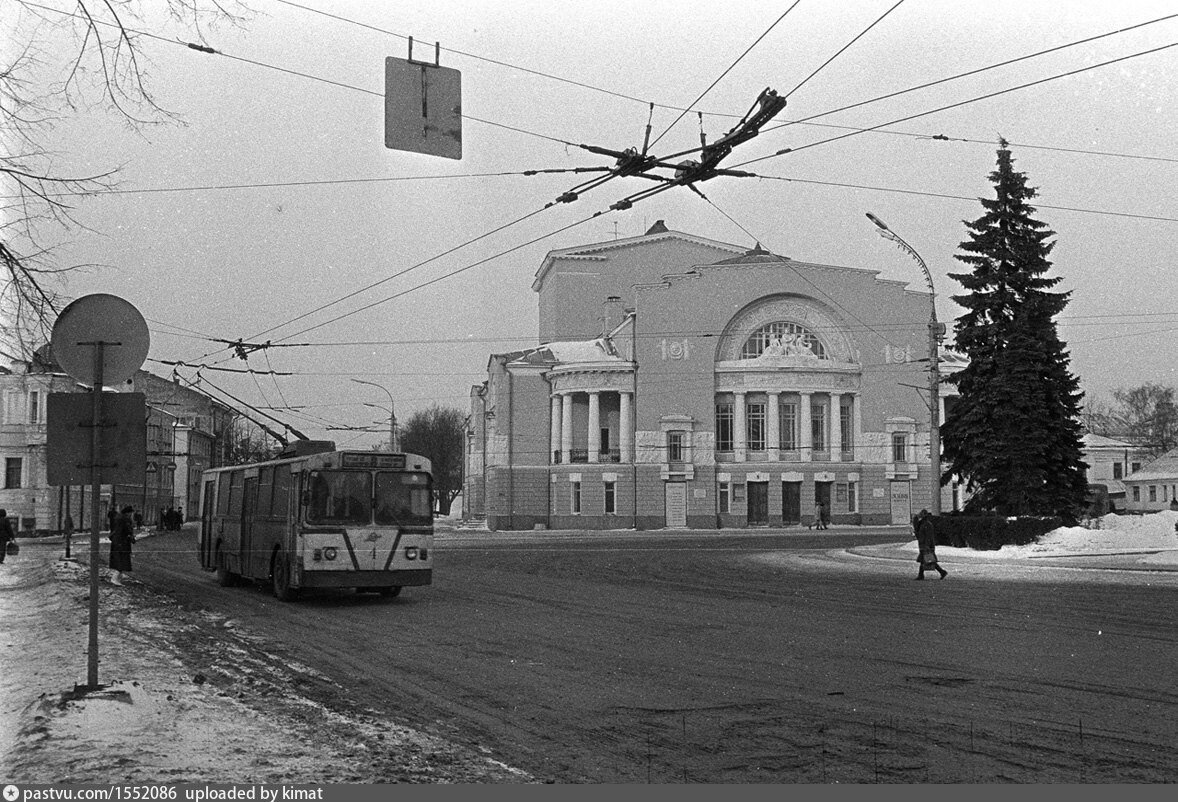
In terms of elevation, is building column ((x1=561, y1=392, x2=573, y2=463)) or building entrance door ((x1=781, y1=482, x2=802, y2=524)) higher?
building column ((x1=561, y1=392, x2=573, y2=463))

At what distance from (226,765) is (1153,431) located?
119 metres

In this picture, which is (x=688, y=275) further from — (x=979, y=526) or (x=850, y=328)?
(x=979, y=526)

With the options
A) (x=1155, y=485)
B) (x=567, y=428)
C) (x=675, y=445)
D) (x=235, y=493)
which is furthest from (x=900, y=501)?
(x=235, y=493)

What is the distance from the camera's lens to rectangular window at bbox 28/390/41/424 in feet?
199

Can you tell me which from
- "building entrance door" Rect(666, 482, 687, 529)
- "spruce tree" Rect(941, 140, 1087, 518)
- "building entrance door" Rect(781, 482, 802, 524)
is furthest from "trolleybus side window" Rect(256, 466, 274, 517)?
"building entrance door" Rect(781, 482, 802, 524)

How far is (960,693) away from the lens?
9844 mm

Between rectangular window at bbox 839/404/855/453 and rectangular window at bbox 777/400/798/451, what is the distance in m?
2.78

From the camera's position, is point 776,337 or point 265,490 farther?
point 776,337

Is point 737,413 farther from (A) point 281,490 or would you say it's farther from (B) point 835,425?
(A) point 281,490

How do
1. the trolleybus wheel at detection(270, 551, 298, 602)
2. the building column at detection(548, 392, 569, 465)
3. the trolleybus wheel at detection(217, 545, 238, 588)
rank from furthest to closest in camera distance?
1. the building column at detection(548, 392, 569, 465)
2. the trolleybus wheel at detection(217, 545, 238, 588)
3. the trolleybus wheel at detection(270, 551, 298, 602)

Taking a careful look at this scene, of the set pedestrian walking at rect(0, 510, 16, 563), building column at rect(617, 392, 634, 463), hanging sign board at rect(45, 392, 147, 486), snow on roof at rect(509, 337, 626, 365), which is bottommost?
pedestrian walking at rect(0, 510, 16, 563)

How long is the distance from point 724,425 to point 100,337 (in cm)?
6468

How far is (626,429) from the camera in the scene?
71062 mm

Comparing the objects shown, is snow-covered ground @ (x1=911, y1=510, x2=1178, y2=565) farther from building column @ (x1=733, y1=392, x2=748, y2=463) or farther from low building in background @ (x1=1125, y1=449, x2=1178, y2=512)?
low building in background @ (x1=1125, y1=449, x2=1178, y2=512)
